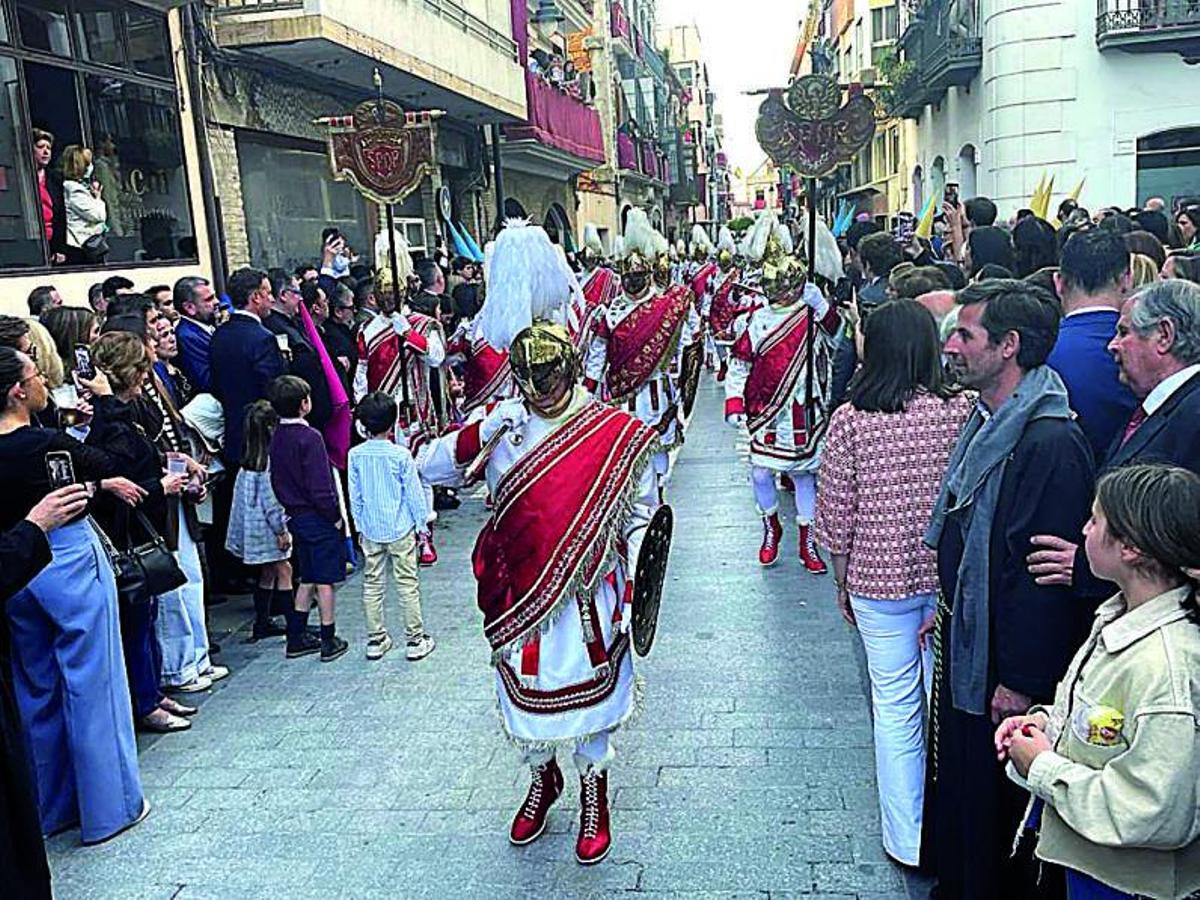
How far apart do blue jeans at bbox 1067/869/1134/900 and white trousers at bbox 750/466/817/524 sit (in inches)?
184

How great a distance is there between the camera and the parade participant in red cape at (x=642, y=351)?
8.41 m

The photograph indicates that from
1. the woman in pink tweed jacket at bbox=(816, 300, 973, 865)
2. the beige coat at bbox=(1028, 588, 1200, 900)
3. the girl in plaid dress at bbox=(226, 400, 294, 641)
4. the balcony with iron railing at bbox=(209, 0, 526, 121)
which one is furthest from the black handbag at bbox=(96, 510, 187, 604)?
the balcony with iron railing at bbox=(209, 0, 526, 121)

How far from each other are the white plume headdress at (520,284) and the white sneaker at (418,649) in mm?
1809

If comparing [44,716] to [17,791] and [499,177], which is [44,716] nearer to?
[17,791]

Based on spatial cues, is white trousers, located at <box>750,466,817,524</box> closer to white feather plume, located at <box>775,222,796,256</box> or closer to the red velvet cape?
white feather plume, located at <box>775,222,796,256</box>

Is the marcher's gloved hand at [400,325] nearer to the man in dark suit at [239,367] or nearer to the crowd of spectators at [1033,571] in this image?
the man in dark suit at [239,367]

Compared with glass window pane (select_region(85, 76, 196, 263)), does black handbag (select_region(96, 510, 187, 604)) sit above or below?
below

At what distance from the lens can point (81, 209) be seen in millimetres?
7980

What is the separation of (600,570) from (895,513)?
0.97m

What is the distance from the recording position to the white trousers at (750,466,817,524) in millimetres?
7105

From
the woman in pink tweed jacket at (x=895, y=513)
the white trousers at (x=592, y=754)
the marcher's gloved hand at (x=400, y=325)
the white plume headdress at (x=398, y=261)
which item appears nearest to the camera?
the woman in pink tweed jacket at (x=895, y=513)

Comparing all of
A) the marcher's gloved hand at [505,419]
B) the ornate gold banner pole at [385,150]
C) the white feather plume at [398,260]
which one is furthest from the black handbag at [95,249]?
the marcher's gloved hand at [505,419]

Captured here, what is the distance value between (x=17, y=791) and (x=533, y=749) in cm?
157

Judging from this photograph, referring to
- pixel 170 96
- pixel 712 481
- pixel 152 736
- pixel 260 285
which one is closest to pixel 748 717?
pixel 152 736
